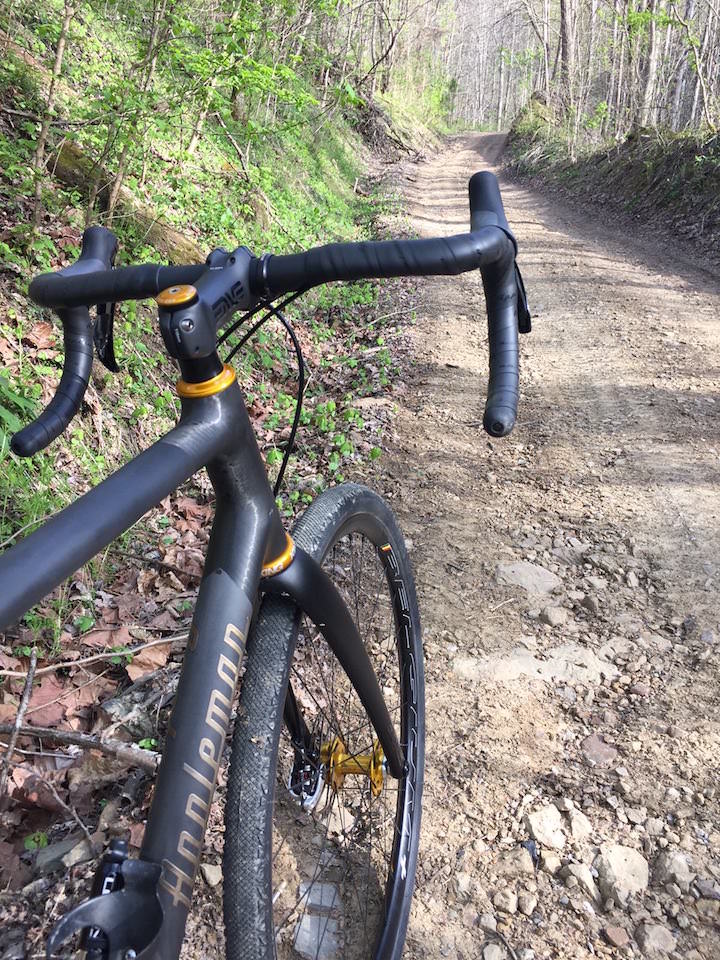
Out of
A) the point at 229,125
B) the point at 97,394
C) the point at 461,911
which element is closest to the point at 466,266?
the point at 461,911

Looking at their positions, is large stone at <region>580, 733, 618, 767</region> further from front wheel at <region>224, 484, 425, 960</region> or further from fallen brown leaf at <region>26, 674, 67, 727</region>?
fallen brown leaf at <region>26, 674, 67, 727</region>

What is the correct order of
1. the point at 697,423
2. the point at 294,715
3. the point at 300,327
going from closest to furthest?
the point at 294,715 → the point at 697,423 → the point at 300,327

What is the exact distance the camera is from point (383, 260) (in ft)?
3.52

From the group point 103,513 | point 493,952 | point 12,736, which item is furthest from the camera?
point 493,952

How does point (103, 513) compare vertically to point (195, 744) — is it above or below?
above

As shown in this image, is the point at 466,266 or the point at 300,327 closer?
the point at 466,266

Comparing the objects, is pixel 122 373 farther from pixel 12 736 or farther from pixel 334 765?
pixel 334 765

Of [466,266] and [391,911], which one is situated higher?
[466,266]

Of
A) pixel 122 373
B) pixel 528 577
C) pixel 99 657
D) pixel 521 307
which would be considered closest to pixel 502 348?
pixel 521 307

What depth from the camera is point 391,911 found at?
1922 mm

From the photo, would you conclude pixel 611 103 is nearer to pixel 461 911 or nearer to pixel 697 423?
pixel 697 423

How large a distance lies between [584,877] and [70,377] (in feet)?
7.05

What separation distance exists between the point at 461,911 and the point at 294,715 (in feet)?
3.13

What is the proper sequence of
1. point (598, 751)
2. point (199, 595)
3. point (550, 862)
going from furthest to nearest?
point (598, 751) → point (550, 862) → point (199, 595)
